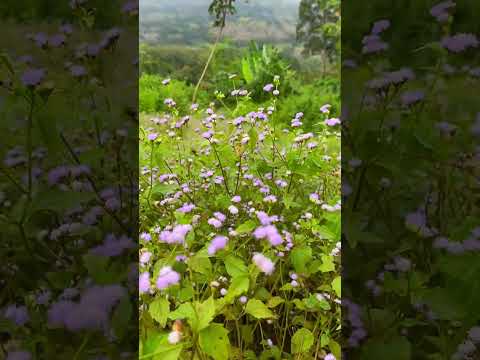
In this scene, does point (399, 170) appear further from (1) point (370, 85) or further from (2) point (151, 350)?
(2) point (151, 350)

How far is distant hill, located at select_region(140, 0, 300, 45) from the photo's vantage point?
5.03 feet

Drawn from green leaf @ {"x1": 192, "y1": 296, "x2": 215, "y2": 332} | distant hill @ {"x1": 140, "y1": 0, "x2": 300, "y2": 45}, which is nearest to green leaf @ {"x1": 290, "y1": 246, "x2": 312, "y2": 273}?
green leaf @ {"x1": 192, "y1": 296, "x2": 215, "y2": 332}

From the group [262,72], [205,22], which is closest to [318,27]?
[262,72]

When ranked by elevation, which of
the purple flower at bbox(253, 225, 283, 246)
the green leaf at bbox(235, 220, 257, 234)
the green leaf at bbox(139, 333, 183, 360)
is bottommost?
the green leaf at bbox(139, 333, 183, 360)

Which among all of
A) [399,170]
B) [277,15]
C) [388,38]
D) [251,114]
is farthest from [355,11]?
→ [399,170]

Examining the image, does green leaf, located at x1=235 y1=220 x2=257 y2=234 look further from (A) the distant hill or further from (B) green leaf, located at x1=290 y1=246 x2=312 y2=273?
(A) the distant hill

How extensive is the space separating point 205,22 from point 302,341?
1205 millimetres

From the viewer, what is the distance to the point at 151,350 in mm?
644

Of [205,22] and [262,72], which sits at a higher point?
[205,22]

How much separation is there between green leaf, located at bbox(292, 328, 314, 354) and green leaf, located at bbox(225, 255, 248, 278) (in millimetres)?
139

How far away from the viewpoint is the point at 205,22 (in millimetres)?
1618

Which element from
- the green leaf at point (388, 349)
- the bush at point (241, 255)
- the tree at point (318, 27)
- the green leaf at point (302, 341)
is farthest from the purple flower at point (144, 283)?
the tree at point (318, 27)

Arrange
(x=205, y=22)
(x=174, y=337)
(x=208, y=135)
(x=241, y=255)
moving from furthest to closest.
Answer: (x=205, y=22) → (x=208, y=135) → (x=241, y=255) → (x=174, y=337)

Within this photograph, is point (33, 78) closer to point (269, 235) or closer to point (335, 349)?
point (269, 235)
